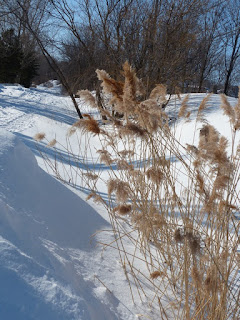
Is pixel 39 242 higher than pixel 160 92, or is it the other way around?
pixel 160 92

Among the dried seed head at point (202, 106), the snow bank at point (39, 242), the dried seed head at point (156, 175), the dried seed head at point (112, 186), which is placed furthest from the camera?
the dried seed head at point (202, 106)

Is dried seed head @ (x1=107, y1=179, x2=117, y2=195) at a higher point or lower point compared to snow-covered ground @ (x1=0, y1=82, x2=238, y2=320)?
higher

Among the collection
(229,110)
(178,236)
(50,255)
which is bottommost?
(50,255)

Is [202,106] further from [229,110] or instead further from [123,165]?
[123,165]

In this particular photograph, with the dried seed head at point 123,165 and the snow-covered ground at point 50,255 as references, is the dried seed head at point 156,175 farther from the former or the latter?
the snow-covered ground at point 50,255

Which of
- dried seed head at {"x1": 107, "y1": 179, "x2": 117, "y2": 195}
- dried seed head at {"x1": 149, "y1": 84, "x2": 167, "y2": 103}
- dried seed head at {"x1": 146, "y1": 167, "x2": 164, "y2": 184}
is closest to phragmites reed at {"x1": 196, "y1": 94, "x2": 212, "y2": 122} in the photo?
dried seed head at {"x1": 149, "y1": 84, "x2": 167, "y2": 103}

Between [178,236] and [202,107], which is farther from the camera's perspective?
[202,107]

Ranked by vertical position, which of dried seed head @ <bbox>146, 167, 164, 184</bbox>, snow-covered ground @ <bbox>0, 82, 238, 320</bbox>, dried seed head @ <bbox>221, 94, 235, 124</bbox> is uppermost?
dried seed head @ <bbox>221, 94, 235, 124</bbox>

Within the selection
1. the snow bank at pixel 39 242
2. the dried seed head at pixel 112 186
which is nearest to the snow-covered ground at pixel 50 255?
the snow bank at pixel 39 242

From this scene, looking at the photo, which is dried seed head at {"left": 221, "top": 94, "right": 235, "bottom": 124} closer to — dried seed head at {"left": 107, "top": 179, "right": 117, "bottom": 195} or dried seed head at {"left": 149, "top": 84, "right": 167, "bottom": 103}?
dried seed head at {"left": 149, "top": 84, "right": 167, "bottom": 103}

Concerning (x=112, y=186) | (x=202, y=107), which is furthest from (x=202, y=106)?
(x=112, y=186)

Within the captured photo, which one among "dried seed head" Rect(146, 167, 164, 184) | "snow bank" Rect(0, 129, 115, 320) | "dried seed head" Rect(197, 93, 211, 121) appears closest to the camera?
"snow bank" Rect(0, 129, 115, 320)

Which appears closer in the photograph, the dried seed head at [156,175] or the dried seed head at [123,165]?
the dried seed head at [156,175]

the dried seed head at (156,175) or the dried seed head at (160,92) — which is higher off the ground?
the dried seed head at (160,92)
